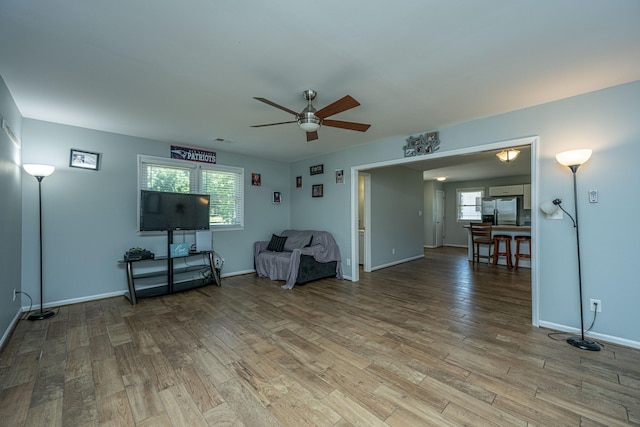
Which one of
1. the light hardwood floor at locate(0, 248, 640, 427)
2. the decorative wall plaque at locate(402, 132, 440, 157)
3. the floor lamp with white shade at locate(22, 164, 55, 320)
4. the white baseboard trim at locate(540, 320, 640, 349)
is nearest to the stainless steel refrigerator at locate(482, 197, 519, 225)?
the light hardwood floor at locate(0, 248, 640, 427)

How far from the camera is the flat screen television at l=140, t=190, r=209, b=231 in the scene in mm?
3852

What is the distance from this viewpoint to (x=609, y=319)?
8.20 ft

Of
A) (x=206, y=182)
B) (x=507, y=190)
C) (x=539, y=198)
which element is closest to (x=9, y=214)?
(x=206, y=182)

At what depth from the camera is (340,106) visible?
7.55 feet

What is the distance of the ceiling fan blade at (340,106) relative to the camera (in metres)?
2.16

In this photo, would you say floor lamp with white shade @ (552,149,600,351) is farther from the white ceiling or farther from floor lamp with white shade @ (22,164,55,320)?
floor lamp with white shade @ (22,164,55,320)

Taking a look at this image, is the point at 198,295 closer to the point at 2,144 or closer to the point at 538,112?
the point at 2,144

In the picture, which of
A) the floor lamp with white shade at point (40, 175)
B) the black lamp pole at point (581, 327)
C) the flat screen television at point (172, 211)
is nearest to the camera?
the black lamp pole at point (581, 327)

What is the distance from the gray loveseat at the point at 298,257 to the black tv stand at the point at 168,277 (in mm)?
897

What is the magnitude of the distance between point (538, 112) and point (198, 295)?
4935 mm

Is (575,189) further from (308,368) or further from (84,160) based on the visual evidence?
(84,160)

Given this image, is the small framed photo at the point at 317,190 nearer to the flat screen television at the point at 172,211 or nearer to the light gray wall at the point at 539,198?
the light gray wall at the point at 539,198

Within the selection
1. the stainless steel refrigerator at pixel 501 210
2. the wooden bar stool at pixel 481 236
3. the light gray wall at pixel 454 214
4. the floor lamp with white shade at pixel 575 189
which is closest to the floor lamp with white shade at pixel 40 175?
the floor lamp with white shade at pixel 575 189

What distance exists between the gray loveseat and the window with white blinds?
0.79m
